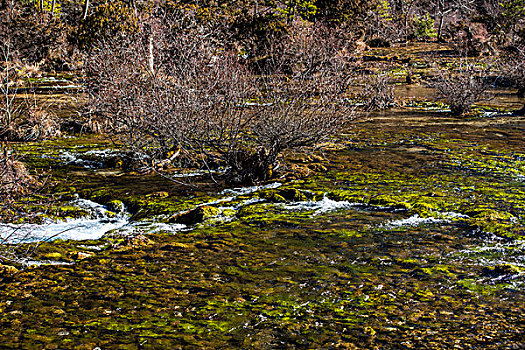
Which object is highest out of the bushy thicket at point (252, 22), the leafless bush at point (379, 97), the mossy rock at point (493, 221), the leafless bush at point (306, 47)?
the bushy thicket at point (252, 22)

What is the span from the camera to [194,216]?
8.88 meters

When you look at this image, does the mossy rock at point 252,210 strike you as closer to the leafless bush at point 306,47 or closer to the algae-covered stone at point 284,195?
the algae-covered stone at point 284,195

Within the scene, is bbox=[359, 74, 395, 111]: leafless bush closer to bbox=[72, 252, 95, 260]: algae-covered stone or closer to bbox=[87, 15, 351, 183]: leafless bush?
bbox=[87, 15, 351, 183]: leafless bush

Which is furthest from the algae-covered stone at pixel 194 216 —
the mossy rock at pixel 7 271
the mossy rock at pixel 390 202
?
the mossy rock at pixel 390 202

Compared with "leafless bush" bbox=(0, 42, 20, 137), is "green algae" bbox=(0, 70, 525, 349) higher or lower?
lower

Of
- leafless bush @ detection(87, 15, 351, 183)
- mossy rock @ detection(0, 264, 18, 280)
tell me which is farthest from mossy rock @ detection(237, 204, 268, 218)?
mossy rock @ detection(0, 264, 18, 280)

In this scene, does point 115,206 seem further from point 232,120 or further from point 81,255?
point 232,120

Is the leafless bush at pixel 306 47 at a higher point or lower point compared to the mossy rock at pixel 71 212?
higher

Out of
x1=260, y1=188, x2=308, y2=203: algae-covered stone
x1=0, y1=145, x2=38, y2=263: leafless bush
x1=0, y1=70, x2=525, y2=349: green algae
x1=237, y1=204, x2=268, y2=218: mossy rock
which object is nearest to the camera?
x1=0, y1=70, x2=525, y2=349: green algae

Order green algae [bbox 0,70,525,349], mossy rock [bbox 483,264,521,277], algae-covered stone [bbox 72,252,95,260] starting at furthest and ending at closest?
algae-covered stone [bbox 72,252,95,260] < mossy rock [bbox 483,264,521,277] < green algae [bbox 0,70,525,349]

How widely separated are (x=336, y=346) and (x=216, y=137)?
7.06 m

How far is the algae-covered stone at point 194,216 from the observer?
879 cm

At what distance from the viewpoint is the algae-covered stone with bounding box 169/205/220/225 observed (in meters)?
8.79

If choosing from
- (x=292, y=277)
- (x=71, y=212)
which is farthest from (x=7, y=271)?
(x=292, y=277)
